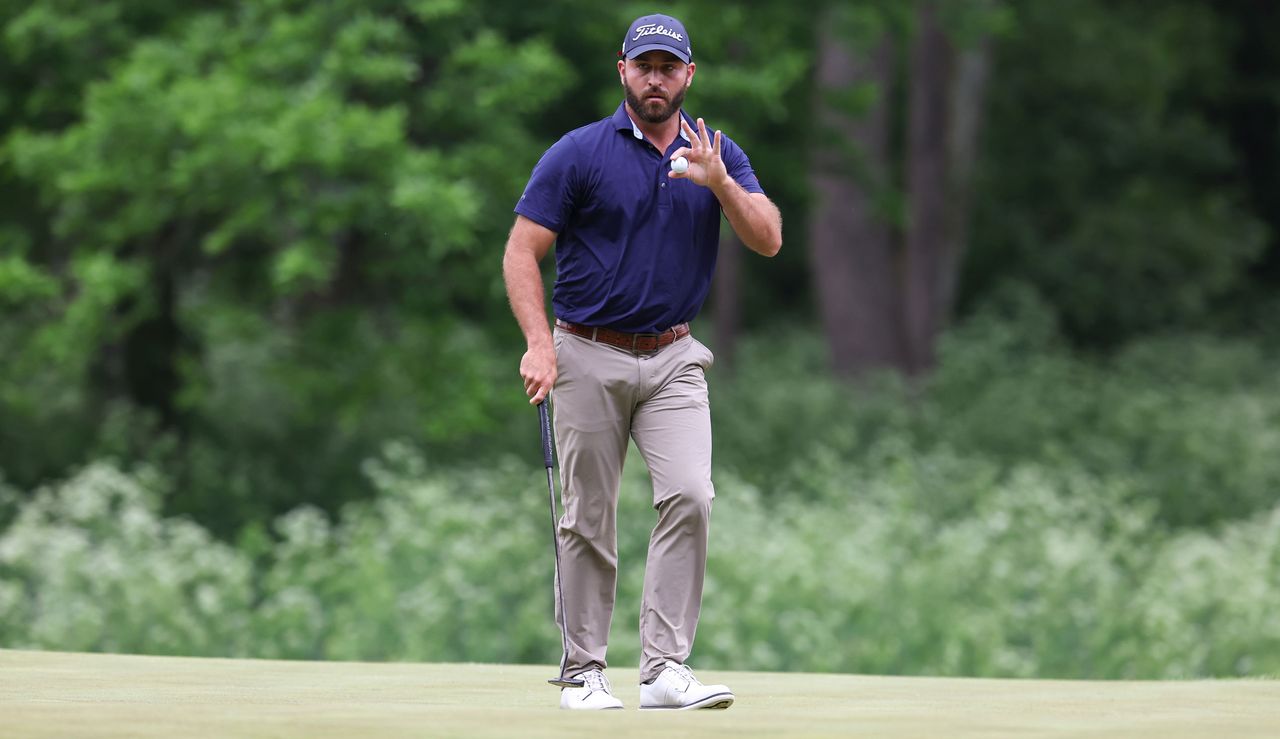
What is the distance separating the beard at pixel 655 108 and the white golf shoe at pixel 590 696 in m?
1.66

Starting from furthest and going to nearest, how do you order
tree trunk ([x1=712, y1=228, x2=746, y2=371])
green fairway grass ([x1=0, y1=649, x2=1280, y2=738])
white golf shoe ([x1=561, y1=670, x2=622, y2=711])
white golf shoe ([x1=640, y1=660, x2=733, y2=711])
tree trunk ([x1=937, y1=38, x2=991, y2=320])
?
1. tree trunk ([x1=937, y1=38, x2=991, y2=320])
2. tree trunk ([x1=712, y1=228, x2=746, y2=371])
3. white golf shoe ([x1=561, y1=670, x2=622, y2=711])
4. white golf shoe ([x1=640, y1=660, x2=733, y2=711])
5. green fairway grass ([x1=0, y1=649, x2=1280, y2=738])

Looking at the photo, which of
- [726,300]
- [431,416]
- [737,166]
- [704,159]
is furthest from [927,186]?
[704,159]

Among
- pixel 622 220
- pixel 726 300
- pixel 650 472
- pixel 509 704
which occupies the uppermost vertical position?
pixel 622 220

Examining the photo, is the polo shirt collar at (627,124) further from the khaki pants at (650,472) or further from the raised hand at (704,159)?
the khaki pants at (650,472)

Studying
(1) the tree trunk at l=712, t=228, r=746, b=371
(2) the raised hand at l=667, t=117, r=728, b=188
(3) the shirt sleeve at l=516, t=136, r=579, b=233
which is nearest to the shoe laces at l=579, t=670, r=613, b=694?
(3) the shirt sleeve at l=516, t=136, r=579, b=233

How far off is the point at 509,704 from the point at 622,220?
149cm

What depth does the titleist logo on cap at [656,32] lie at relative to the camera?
18.8 feet

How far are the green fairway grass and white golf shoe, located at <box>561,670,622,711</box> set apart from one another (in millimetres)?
133

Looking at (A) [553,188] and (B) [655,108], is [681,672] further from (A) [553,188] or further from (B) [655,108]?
(B) [655,108]

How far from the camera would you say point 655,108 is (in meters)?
5.78

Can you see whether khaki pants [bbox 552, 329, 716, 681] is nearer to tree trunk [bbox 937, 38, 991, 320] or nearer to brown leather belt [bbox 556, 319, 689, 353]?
brown leather belt [bbox 556, 319, 689, 353]

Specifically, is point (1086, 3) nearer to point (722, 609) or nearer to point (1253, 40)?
point (1253, 40)

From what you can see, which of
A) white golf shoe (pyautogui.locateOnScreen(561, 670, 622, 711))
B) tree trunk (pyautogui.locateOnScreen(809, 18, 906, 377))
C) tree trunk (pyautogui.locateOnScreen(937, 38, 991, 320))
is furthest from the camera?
tree trunk (pyautogui.locateOnScreen(937, 38, 991, 320))

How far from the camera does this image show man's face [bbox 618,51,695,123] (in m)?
5.78
